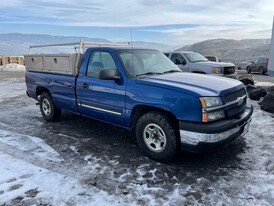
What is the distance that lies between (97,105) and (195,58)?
8203 mm

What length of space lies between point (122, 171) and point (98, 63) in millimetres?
2219

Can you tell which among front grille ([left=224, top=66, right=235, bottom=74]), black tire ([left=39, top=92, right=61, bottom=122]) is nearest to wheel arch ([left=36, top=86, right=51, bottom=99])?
black tire ([left=39, top=92, right=61, bottom=122])

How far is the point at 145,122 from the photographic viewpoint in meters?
4.20

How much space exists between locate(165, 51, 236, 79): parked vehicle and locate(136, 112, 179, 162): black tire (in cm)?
759

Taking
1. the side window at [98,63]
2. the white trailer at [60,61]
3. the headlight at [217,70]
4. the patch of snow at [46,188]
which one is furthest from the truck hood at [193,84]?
the headlight at [217,70]

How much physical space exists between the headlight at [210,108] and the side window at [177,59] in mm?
8467

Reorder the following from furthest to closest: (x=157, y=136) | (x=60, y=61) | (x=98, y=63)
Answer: (x=60, y=61) → (x=98, y=63) → (x=157, y=136)

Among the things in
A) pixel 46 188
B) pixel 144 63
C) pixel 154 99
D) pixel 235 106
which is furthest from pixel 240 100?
pixel 46 188

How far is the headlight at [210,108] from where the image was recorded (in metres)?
3.62

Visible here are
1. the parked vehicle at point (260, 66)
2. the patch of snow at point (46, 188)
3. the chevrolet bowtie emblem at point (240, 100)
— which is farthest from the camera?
the parked vehicle at point (260, 66)

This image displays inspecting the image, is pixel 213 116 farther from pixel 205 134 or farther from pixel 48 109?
pixel 48 109

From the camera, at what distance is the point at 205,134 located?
11.9 feet

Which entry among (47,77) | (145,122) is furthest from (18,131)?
(145,122)

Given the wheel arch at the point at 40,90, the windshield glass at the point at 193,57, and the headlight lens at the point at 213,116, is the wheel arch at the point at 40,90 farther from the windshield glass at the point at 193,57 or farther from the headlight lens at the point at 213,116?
the windshield glass at the point at 193,57
